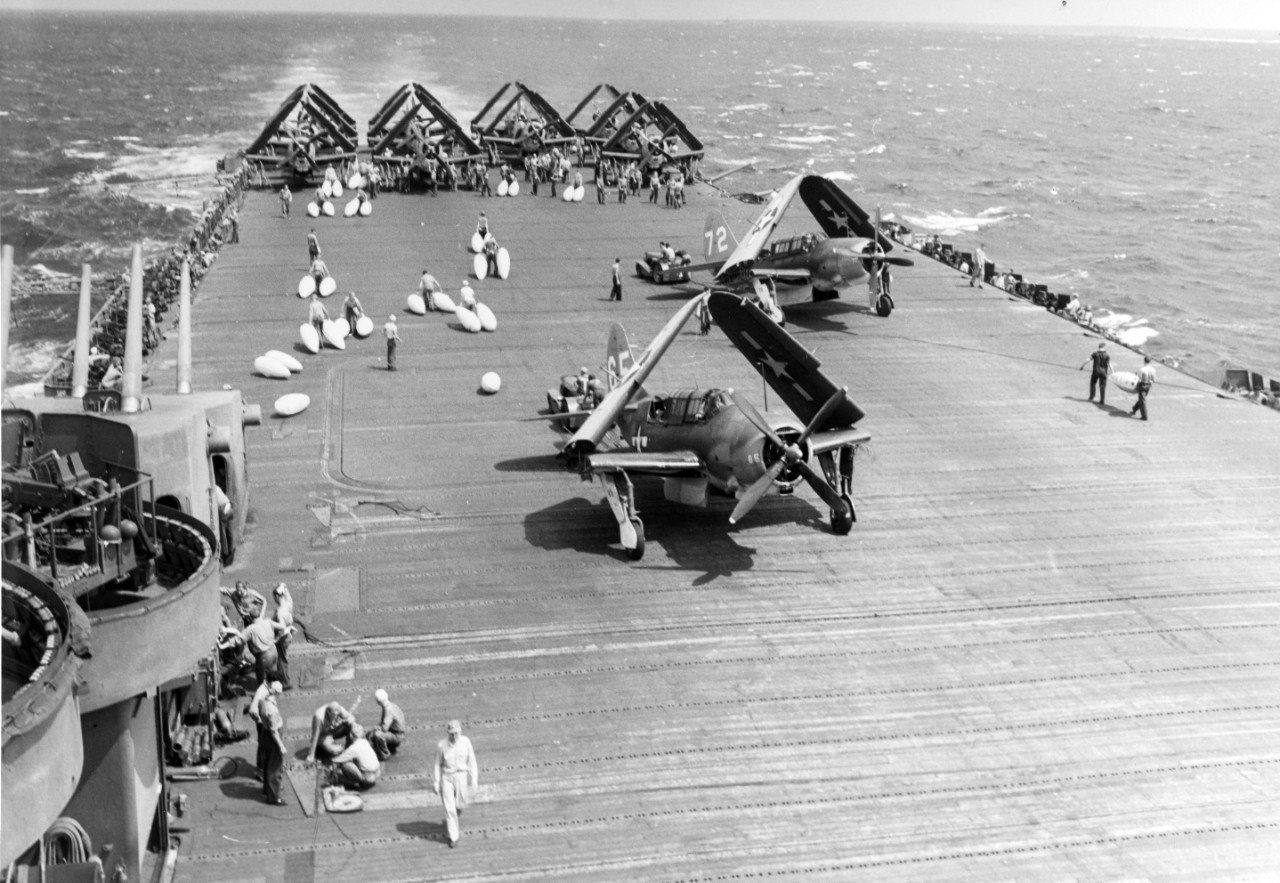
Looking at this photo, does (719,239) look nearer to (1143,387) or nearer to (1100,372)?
(1100,372)

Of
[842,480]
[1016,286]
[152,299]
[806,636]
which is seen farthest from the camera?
[1016,286]

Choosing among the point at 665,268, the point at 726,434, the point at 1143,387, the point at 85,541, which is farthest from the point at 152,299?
the point at 1143,387

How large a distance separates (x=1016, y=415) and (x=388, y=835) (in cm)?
2542

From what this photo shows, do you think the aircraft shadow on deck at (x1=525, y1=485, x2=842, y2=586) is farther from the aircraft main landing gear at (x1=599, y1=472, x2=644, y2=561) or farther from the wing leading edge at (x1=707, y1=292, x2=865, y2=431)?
the wing leading edge at (x1=707, y1=292, x2=865, y2=431)

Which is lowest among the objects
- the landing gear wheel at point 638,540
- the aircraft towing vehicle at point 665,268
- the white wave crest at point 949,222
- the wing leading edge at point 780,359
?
the white wave crest at point 949,222

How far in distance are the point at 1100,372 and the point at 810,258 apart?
12.4 m

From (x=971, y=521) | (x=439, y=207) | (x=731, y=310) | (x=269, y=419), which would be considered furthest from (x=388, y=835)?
(x=439, y=207)

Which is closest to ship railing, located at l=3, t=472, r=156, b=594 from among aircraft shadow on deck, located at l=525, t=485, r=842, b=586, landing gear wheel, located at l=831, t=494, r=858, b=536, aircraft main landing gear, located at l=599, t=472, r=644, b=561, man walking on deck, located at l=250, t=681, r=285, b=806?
man walking on deck, located at l=250, t=681, r=285, b=806

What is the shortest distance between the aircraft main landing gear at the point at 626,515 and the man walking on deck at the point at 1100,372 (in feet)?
57.2

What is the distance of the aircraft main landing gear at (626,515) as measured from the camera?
28844 millimetres

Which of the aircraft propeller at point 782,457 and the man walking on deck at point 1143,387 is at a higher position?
the aircraft propeller at point 782,457

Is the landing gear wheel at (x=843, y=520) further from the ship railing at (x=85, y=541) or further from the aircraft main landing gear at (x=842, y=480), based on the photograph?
the ship railing at (x=85, y=541)

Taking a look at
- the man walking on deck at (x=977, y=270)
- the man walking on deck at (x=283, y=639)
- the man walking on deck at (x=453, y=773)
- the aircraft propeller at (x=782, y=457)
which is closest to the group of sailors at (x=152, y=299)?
the man walking on deck at (x=283, y=639)

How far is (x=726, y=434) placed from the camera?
28438 millimetres
